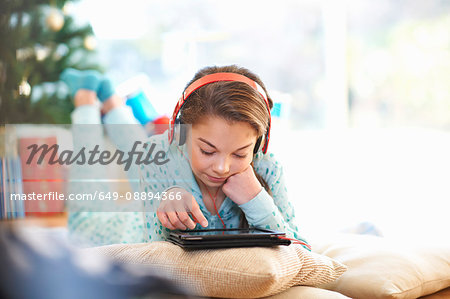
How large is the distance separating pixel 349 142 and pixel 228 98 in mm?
3607

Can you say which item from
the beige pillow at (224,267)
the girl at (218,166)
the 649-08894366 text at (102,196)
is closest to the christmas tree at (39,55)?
the 649-08894366 text at (102,196)

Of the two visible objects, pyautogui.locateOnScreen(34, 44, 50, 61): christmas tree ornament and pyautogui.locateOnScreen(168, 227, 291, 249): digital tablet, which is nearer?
pyautogui.locateOnScreen(168, 227, 291, 249): digital tablet

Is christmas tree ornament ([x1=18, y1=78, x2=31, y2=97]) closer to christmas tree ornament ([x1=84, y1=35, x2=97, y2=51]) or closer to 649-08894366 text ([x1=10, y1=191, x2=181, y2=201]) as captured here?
christmas tree ornament ([x1=84, y1=35, x2=97, y2=51])

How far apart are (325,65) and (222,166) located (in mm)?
3820

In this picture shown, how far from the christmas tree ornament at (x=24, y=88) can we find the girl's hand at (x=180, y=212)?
1974 millimetres

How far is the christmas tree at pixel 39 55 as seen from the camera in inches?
104

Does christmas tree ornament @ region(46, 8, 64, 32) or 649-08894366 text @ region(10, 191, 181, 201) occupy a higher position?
christmas tree ornament @ region(46, 8, 64, 32)

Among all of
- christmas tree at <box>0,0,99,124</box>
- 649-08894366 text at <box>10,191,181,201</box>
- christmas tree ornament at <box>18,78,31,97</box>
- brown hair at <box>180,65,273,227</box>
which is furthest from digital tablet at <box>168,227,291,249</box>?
christmas tree ornament at <box>18,78,31,97</box>

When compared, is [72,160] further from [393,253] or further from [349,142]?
[349,142]

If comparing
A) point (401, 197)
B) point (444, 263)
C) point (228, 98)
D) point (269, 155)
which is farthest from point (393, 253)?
point (401, 197)

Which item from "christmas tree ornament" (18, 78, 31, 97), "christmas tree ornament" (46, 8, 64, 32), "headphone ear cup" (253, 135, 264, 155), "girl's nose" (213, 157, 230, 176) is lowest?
"girl's nose" (213, 157, 230, 176)

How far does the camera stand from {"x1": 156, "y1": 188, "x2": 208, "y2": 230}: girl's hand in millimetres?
1064

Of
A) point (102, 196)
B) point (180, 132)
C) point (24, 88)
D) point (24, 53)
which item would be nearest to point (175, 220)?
point (180, 132)

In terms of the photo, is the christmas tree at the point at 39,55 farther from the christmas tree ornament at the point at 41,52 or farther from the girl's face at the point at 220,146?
the girl's face at the point at 220,146
